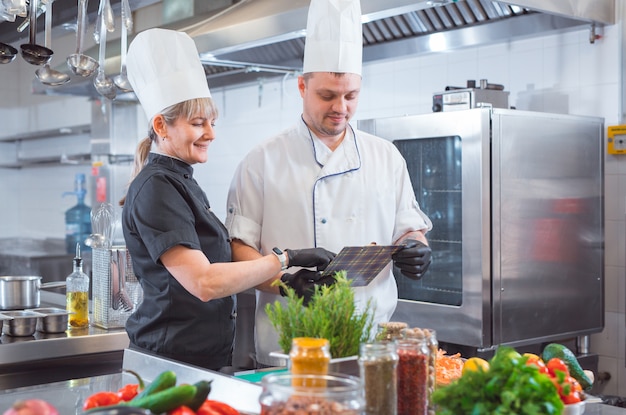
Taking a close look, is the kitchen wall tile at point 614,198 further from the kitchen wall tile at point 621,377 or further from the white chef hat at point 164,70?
the white chef hat at point 164,70

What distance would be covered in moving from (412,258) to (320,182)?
0.38m

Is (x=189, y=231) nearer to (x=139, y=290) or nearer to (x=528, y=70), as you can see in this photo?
(x=139, y=290)

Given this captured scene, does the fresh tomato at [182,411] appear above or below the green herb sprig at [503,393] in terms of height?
below

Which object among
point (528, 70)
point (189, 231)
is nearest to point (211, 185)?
point (528, 70)

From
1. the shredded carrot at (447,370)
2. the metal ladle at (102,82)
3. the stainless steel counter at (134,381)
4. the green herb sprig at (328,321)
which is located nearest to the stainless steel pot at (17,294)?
the metal ladle at (102,82)

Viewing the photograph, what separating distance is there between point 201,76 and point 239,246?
1.68ft

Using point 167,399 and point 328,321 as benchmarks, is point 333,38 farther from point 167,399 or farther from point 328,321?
point 167,399

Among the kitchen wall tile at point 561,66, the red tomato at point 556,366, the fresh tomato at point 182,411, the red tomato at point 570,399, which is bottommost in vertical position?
the red tomato at point 570,399

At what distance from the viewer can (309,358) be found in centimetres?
132

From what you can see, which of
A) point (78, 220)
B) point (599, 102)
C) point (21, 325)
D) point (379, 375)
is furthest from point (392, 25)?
point (78, 220)

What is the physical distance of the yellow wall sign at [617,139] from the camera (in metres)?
3.47

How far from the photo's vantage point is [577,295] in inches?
137

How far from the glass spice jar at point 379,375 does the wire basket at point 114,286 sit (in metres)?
1.74

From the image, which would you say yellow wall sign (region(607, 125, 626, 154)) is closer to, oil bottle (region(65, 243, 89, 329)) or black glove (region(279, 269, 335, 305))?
black glove (region(279, 269, 335, 305))
